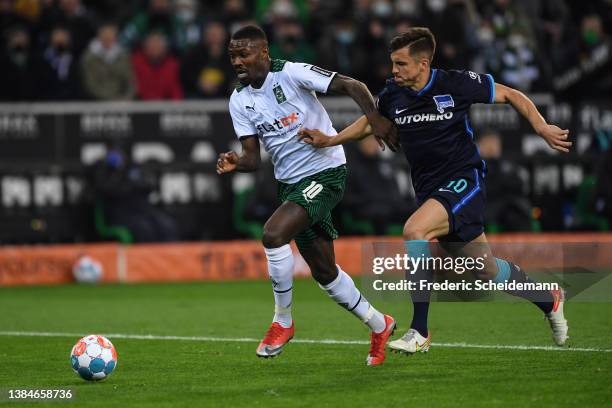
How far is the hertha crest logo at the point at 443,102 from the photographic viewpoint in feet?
28.5

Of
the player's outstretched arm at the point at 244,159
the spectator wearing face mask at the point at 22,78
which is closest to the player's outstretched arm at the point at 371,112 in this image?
the player's outstretched arm at the point at 244,159

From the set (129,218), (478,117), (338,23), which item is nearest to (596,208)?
(478,117)

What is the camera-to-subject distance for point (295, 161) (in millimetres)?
9000

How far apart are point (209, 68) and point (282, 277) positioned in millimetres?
10258

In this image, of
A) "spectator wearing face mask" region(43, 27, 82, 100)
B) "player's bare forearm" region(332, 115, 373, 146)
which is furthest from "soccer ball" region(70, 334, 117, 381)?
"spectator wearing face mask" region(43, 27, 82, 100)

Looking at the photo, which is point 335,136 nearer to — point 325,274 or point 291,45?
point 325,274

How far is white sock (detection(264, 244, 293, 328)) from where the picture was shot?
8.66 metres

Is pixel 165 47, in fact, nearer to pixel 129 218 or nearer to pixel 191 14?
pixel 191 14

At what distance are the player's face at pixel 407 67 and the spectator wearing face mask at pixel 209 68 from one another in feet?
32.6

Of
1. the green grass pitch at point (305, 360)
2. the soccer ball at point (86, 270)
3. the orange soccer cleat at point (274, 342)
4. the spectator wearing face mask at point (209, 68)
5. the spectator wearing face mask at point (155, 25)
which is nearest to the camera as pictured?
the green grass pitch at point (305, 360)

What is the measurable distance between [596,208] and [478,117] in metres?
2.18

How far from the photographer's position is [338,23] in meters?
19.7

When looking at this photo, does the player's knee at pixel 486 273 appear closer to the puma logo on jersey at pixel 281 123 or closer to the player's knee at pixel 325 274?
the player's knee at pixel 325 274

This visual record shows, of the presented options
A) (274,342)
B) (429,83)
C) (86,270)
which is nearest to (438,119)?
(429,83)
